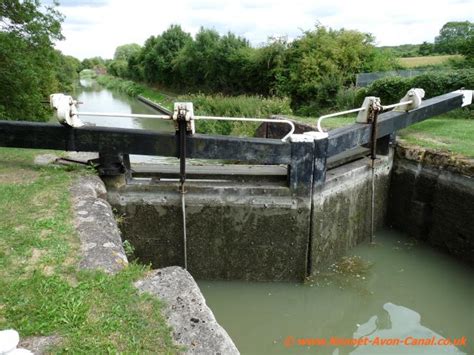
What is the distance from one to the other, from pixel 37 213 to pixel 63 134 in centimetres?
123

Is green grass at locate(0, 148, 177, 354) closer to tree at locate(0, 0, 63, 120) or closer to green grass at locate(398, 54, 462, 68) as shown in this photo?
tree at locate(0, 0, 63, 120)

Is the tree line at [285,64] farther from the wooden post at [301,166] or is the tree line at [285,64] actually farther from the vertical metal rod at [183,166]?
the vertical metal rod at [183,166]

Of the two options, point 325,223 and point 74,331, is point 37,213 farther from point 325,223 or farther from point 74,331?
point 325,223

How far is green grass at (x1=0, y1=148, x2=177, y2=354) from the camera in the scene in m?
2.09

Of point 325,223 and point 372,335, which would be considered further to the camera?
point 325,223

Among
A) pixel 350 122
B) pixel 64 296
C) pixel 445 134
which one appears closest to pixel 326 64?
pixel 350 122

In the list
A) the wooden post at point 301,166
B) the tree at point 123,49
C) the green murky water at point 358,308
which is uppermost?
the tree at point 123,49

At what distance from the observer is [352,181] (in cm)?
536

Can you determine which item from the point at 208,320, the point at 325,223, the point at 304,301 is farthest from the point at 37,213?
the point at 325,223

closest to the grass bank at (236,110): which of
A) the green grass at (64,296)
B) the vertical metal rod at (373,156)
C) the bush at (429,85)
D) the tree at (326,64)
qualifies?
the tree at (326,64)

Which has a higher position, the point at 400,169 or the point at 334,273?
the point at 400,169

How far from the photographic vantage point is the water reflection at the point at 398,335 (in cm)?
384

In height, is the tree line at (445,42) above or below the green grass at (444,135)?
above

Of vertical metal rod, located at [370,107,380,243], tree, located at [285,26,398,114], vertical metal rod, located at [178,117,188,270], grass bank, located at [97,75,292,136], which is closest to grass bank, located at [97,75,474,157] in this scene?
grass bank, located at [97,75,292,136]
